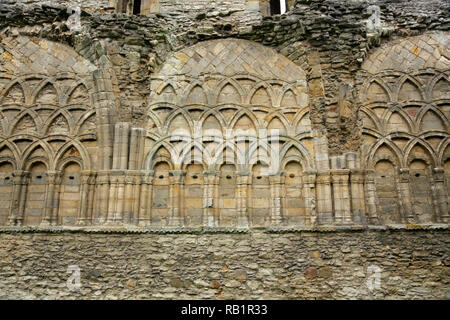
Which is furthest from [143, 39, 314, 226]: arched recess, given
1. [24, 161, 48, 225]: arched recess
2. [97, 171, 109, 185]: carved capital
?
[24, 161, 48, 225]: arched recess

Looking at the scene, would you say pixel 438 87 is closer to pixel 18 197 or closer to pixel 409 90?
pixel 409 90

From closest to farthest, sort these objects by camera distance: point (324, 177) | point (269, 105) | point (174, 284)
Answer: point (174, 284) < point (324, 177) < point (269, 105)

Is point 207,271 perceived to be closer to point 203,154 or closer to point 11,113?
point 203,154

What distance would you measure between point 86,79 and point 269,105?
14.3 feet

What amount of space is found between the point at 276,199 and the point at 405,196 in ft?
9.07

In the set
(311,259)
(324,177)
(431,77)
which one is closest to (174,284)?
(311,259)

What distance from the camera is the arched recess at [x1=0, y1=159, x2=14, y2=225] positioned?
761 centimetres

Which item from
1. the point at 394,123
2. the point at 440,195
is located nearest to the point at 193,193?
the point at 394,123

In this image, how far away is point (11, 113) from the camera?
26.5 ft

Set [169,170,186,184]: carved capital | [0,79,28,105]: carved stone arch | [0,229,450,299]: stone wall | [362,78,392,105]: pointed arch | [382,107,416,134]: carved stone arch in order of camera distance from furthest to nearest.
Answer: [0,79,28,105]: carved stone arch → [362,78,392,105]: pointed arch → [382,107,416,134]: carved stone arch → [169,170,186,184]: carved capital → [0,229,450,299]: stone wall

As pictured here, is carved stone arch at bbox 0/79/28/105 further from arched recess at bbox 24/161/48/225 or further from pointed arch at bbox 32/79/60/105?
arched recess at bbox 24/161/48/225

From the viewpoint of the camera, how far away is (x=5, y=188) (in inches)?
305

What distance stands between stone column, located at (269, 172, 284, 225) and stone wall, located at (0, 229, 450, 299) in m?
0.34

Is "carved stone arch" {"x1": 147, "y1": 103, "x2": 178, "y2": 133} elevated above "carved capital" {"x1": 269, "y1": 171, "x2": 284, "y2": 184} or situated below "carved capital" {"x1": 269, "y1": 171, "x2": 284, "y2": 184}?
above
